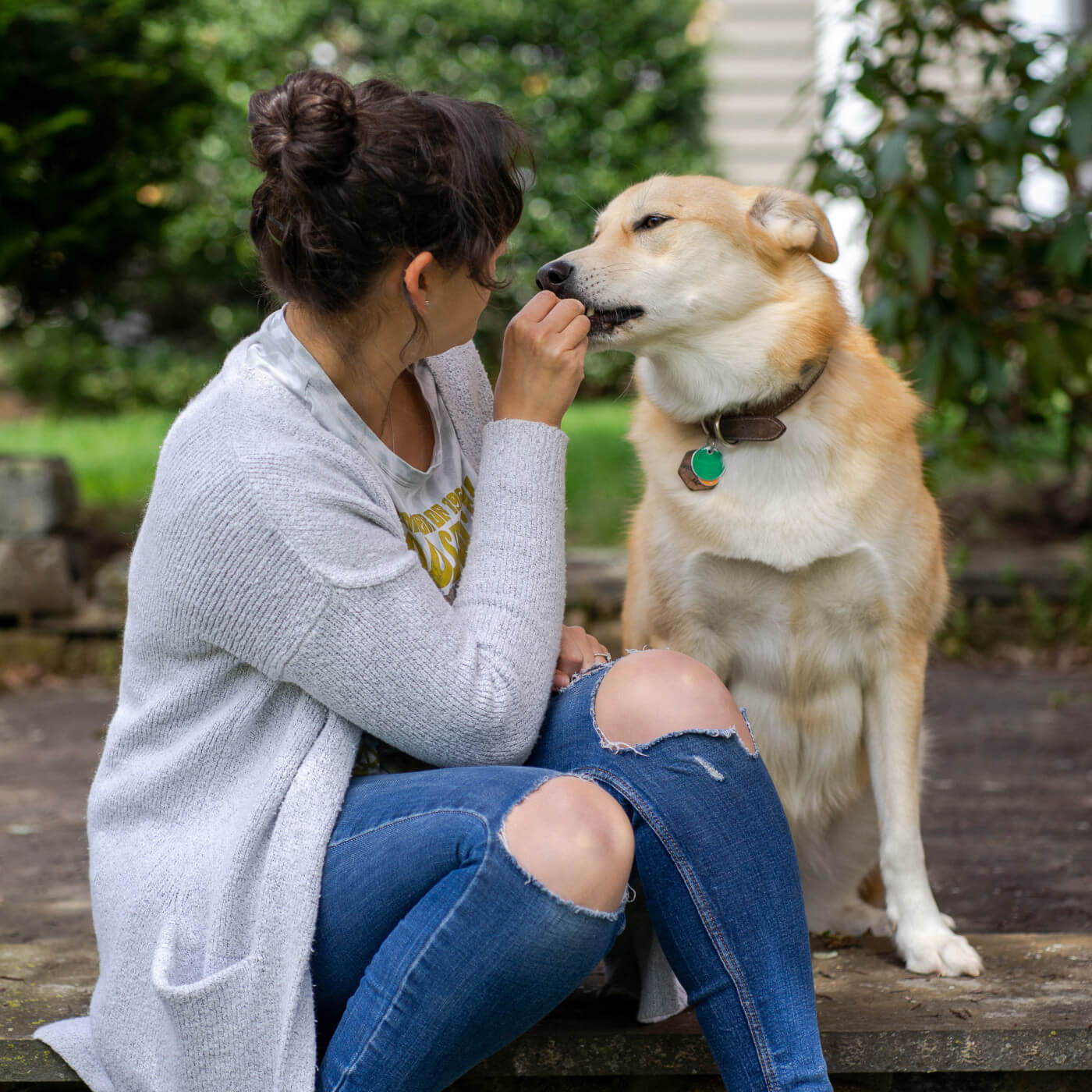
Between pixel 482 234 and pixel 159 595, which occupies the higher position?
pixel 482 234

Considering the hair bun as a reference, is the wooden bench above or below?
below

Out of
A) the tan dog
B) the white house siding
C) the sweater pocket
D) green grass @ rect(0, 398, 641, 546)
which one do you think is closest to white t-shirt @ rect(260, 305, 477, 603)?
the tan dog

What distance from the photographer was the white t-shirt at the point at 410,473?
1571mm

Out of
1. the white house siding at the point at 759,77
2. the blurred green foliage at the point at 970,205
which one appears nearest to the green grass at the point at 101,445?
the blurred green foliage at the point at 970,205

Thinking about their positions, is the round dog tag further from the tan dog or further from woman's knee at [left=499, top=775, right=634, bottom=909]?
woman's knee at [left=499, top=775, right=634, bottom=909]

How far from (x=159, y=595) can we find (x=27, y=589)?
115 inches

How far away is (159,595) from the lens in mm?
1506

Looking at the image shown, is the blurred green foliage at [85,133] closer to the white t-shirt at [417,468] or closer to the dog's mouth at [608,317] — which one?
the dog's mouth at [608,317]

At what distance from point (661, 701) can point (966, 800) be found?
173 centimetres

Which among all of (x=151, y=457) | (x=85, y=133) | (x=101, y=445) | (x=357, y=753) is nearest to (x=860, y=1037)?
(x=357, y=753)

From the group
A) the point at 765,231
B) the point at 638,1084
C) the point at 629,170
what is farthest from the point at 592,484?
the point at 638,1084

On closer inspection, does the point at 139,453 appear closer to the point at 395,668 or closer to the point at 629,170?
the point at 629,170

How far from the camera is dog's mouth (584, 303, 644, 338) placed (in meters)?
2.05

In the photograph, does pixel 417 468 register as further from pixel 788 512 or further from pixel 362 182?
pixel 788 512
